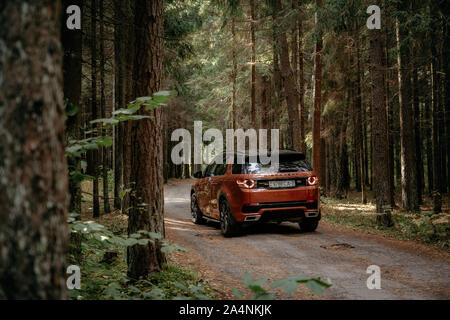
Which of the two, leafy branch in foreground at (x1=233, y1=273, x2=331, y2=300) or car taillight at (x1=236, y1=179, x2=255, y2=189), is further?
car taillight at (x1=236, y1=179, x2=255, y2=189)

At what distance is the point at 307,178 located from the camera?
28.5ft

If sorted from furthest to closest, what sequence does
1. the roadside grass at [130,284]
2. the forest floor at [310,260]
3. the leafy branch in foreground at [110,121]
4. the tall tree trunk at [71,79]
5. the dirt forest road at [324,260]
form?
1. the tall tree trunk at [71,79]
2. the dirt forest road at [324,260]
3. the forest floor at [310,260]
4. the roadside grass at [130,284]
5. the leafy branch in foreground at [110,121]

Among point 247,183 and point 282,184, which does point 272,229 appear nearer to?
point 282,184

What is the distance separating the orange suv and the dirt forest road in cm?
56

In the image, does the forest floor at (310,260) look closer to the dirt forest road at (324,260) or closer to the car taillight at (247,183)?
the dirt forest road at (324,260)

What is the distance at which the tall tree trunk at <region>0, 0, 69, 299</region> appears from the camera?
1727 mm

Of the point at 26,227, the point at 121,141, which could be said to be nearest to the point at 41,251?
the point at 26,227

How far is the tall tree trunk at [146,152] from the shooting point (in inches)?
201

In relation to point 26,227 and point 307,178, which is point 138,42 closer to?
point 26,227

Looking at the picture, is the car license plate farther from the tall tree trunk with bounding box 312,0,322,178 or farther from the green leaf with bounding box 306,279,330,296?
the tall tree trunk with bounding box 312,0,322,178

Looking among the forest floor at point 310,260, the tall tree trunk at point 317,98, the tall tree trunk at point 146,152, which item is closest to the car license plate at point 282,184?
the forest floor at point 310,260

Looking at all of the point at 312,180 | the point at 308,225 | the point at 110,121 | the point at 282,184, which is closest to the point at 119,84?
the point at 282,184

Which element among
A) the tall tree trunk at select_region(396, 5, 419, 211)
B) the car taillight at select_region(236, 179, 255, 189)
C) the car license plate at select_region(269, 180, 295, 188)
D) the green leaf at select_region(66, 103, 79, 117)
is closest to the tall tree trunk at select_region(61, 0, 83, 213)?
the green leaf at select_region(66, 103, 79, 117)

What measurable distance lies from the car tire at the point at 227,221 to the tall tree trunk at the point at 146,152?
11.0 ft
